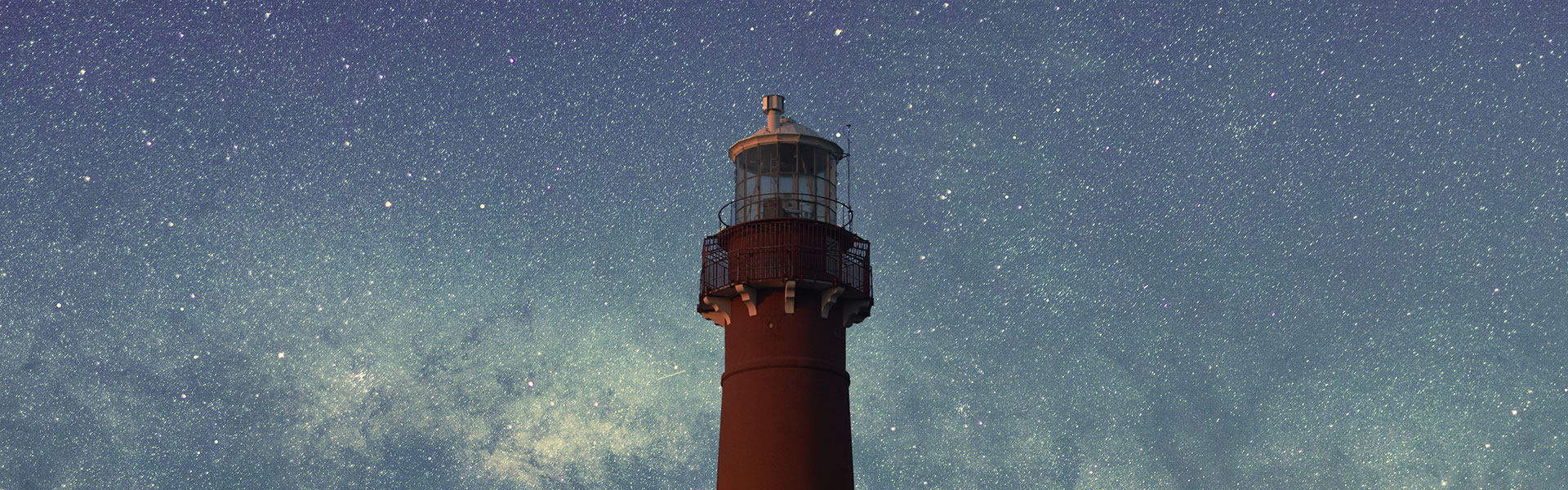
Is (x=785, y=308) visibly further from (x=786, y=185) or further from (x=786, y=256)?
(x=786, y=185)

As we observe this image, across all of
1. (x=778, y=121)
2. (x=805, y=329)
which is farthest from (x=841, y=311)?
(x=778, y=121)

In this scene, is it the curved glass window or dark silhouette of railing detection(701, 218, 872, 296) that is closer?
dark silhouette of railing detection(701, 218, 872, 296)

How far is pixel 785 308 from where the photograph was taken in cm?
3756

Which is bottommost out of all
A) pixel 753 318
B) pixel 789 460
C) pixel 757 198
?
pixel 789 460

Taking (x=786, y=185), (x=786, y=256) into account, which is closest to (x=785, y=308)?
(x=786, y=256)

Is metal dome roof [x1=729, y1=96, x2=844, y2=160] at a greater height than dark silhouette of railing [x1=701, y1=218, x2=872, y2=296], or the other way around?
metal dome roof [x1=729, y1=96, x2=844, y2=160]

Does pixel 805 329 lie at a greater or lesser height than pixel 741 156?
lesser

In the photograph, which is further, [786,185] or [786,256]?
[786,185]

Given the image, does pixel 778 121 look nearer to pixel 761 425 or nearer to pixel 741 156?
pixel 741 156

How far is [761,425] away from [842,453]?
1459 mm

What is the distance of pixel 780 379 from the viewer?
37.1 meters

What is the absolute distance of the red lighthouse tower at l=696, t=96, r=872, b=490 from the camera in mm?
36719

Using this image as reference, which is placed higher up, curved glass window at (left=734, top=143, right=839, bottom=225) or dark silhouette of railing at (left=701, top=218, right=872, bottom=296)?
curved glass window at (left=734, top=143, right=839, bottom=225)

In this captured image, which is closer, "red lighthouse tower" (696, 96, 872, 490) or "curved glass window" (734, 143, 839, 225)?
"red lighthouse tower" (696, 96, 872, 490)
